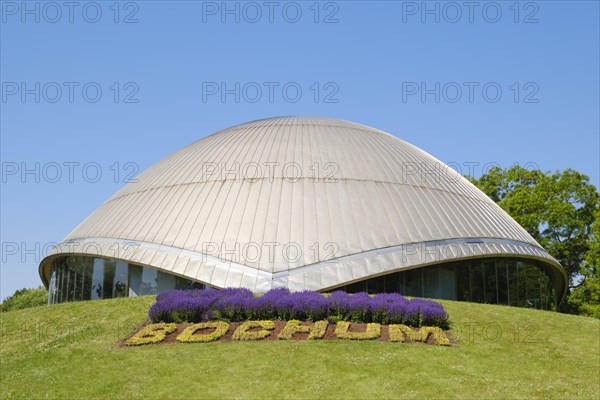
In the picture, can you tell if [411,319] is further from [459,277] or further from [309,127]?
[309,127]

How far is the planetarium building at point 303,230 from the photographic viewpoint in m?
27.4

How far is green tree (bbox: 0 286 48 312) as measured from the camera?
77.7 metres

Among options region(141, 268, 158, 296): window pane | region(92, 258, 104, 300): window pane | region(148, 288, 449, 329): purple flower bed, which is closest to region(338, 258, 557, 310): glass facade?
region(148, 288, 449, 329): purple flower bed

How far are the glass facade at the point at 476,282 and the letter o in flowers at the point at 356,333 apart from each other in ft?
21.4

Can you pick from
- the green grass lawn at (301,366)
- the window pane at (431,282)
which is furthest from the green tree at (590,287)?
the green grass lawn at (301,366)

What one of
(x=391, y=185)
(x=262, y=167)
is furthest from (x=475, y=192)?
(x=262, y=167)

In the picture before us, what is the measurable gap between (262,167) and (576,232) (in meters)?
28.1

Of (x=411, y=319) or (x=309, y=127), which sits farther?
(x=309, y=127)

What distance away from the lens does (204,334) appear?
19.9m

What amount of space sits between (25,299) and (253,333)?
66167 mm

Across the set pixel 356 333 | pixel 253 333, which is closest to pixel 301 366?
pixel 253 333

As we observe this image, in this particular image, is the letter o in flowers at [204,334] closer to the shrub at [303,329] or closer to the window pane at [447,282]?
the shrub at [303,329]

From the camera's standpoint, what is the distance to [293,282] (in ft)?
86.2

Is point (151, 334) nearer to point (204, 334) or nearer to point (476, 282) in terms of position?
point (204, 334)
